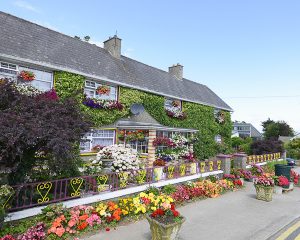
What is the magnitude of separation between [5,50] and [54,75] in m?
2.58

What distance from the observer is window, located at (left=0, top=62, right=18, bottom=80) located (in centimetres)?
1180

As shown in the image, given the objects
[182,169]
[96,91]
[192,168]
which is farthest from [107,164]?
[96,91]

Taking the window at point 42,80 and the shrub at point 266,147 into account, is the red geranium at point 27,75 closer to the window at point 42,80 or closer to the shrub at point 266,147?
the window at point 42,80

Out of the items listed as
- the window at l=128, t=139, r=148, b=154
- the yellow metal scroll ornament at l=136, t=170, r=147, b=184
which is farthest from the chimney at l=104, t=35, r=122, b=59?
the yellow metal scroll ornament at l=136, t=170, r=147, b=184

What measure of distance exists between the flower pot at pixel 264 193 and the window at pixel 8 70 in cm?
1261

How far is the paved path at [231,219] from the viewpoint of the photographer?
6.70 meters

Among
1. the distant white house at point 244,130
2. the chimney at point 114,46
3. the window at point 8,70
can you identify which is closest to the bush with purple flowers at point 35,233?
the window at point 8,70

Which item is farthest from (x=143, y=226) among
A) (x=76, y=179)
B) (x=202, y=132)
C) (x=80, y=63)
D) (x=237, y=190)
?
(x=202, y=132)

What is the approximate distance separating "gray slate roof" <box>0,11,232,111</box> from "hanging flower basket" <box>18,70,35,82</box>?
0.59 metres

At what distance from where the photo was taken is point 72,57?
15344 millimetres

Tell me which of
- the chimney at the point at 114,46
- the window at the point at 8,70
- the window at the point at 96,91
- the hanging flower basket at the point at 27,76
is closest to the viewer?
the window at the point at 8,70

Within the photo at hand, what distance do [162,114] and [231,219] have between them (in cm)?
1187

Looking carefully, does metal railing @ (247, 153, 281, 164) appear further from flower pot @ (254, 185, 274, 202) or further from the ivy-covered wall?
flower pot @ (254, 185, 274, 202)

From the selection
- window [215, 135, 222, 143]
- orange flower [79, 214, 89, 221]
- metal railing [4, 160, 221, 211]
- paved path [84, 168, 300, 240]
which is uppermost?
window [215, 135, 222, 143]
